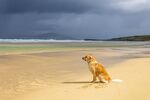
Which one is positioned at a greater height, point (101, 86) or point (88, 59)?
point (88, 59)

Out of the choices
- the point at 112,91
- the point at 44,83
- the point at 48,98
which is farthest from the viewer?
the point at 44,83

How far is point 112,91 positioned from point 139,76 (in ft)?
8.13

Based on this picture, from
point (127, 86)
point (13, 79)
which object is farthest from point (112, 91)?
point (13, 79)

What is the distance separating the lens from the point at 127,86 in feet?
25.7

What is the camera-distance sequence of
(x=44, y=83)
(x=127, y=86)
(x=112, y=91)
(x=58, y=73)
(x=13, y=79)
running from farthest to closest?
1. (x=58, y=73)
2. (x=13, y=79)
3. (x=44, y=83)
4. (x=127, y=86)
5. (x=112, y=91)

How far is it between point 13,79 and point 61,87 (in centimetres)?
204

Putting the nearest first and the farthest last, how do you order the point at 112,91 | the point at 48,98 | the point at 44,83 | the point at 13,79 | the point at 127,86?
the point at 48,98
the point at 112,91
the point at 127,86
the point at 44,83
the point at 13,79

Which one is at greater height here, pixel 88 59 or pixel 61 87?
pixel 88 59

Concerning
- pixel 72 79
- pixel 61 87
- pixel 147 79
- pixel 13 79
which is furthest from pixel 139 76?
pixel 13 79

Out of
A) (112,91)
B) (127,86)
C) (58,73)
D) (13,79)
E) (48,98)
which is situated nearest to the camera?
(48,98)

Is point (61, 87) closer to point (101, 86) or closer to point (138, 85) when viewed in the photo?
point (101, 86)

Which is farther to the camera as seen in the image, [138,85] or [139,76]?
[139,76]

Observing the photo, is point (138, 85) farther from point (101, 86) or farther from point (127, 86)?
point (101, 86)

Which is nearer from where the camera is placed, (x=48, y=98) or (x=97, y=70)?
(x=48, y=98)
